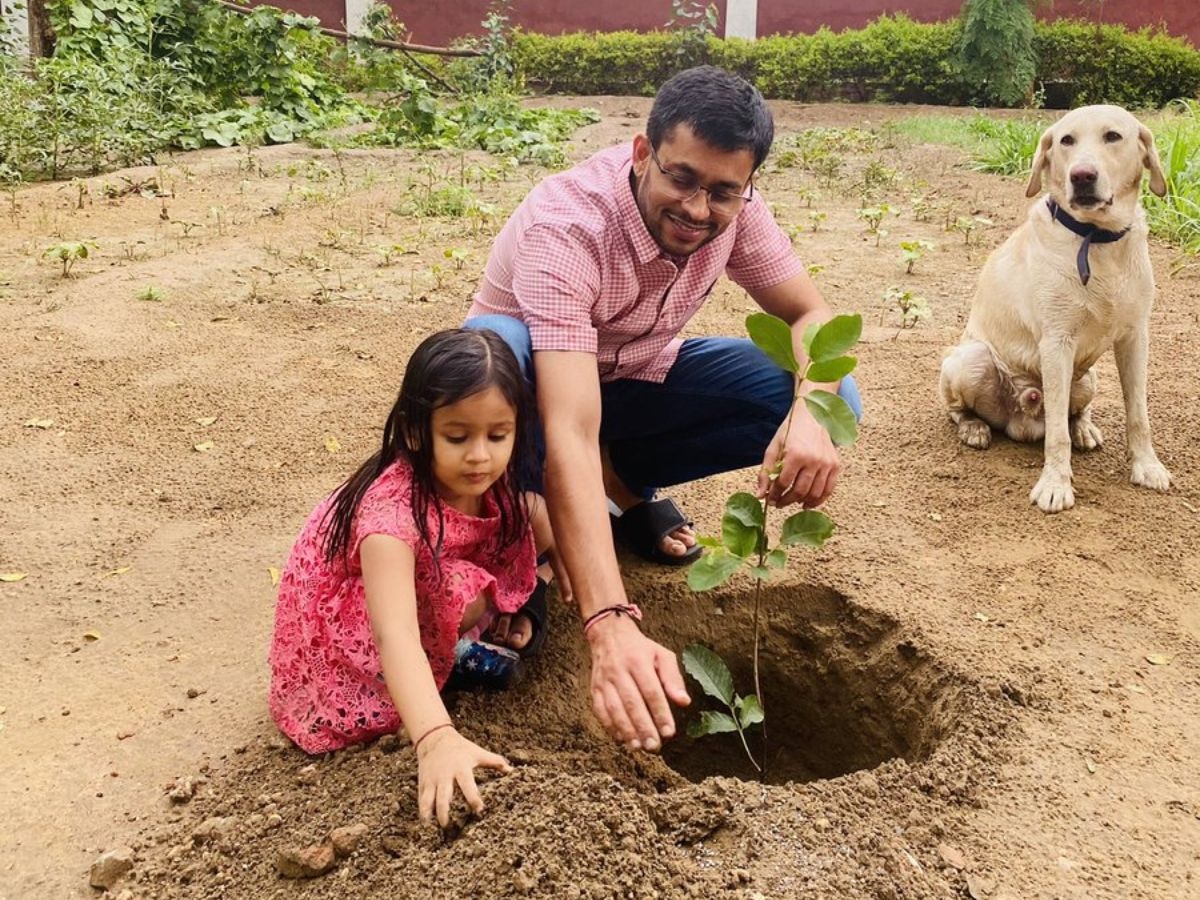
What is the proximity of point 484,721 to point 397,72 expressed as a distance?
937cm

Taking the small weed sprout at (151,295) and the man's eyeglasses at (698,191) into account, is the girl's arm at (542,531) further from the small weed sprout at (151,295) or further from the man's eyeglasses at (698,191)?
the small weed sprout at (151,295)

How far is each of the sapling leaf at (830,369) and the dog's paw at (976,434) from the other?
7.24ft

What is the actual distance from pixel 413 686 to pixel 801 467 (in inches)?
40.9

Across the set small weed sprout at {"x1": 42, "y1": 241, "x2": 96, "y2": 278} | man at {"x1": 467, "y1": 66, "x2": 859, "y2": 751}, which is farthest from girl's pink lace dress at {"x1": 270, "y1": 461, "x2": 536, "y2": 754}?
small weed sprout at {"x1": 42, "y1": 241, "x2": 96, "y2": 278}

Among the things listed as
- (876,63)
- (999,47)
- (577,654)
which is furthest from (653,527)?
(876,63)

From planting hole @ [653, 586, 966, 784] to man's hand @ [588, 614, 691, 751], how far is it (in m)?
1.04

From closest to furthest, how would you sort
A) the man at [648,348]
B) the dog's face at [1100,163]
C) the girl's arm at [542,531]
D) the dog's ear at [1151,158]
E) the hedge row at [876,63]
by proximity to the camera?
the man at [648,348], the girl's arm at [542,531], the dog's face at [1100,163], the dog's ear at [1151,158], the hedge row at [876,63]

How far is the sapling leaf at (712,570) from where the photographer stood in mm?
2338

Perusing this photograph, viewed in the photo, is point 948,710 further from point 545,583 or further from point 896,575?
point 545,583

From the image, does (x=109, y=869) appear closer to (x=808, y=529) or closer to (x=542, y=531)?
(x=542, y=531)

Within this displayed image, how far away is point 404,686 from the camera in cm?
208

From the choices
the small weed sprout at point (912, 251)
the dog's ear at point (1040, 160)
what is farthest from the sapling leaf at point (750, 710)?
the small weed sprout at point (912, 251)

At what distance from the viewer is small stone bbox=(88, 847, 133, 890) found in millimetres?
2129

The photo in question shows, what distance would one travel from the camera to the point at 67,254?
5801mm
